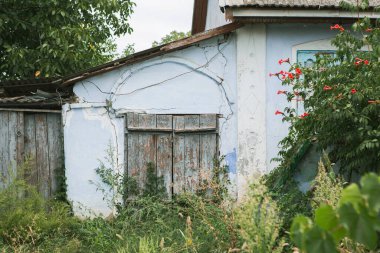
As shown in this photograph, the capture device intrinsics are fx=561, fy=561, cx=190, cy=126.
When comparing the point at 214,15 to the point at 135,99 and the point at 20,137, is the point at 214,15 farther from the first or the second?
the point at 20,137

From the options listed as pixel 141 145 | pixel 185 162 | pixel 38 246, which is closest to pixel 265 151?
pixel 185 162

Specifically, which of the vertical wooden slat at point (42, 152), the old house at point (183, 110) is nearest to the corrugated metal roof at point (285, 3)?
the old house at point (183, 110)

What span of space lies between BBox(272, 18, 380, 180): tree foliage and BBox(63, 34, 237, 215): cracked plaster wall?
218cm

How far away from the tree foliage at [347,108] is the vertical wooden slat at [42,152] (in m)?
4.05

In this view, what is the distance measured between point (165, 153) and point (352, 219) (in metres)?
7.09

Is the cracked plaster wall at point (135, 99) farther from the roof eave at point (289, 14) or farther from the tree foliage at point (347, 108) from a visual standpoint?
the tree foliage at point (347, 108)

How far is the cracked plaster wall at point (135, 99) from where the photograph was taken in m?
8.57

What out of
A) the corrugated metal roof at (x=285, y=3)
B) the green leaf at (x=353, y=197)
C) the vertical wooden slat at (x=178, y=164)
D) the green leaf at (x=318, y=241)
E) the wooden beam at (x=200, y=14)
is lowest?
the vertical wooden slat at (x=178, y=164)

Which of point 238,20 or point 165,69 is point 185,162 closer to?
point 165,69

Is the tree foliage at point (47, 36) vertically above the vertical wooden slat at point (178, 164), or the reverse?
the tree foliage at point (47, 36)

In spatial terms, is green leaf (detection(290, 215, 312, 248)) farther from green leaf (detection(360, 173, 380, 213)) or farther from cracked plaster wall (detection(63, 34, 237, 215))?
cracked plaster wall (detection(63, 34, 237, 215))

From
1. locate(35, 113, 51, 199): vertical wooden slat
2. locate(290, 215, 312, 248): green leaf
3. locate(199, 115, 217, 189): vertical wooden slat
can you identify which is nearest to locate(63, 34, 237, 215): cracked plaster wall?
locate(199, 115, 217, 189): vertical wooden slat

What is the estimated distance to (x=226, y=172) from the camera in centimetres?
858

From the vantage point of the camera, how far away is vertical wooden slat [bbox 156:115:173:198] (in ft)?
28.0
